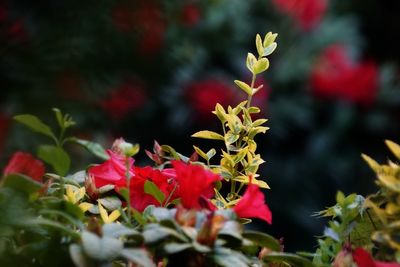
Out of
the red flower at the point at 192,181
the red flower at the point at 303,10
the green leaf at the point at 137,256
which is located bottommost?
the green leaf at the point at 137,256

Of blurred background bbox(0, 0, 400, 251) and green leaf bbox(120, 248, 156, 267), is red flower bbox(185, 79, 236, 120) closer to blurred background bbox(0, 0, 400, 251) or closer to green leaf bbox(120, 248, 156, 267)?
blurred background bbox(0, 0, 400, 251)

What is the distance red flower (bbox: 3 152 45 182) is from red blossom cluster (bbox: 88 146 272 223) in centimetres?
8

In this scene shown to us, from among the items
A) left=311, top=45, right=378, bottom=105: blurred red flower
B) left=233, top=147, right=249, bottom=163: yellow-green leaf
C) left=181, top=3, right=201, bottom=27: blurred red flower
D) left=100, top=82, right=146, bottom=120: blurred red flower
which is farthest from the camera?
left=311, top=45, right=378, bottom=105: blurred red flower

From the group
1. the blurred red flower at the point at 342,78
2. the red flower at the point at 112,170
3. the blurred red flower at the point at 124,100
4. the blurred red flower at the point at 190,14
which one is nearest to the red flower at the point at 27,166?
the red flower at the point at 112,170

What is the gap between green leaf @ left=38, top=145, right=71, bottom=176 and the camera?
704 millimetres

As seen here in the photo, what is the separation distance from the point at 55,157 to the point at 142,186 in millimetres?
146

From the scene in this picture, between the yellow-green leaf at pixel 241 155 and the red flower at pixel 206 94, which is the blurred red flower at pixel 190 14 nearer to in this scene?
the red flower at pixel 206 94

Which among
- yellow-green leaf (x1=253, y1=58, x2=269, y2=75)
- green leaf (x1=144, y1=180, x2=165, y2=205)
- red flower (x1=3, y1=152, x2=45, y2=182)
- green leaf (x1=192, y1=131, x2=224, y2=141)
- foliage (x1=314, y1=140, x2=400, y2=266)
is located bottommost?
foliage (x1=314, y1=140, x2=400, y2=266)

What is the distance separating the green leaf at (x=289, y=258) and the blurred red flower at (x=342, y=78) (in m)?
3.38

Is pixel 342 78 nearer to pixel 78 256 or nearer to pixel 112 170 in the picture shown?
pixel 112 170

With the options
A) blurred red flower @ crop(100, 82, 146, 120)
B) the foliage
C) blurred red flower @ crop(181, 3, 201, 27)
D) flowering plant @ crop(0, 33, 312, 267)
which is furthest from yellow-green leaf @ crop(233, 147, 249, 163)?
blurred red flower @ crop(181, 3, 201, 27)

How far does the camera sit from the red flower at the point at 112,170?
84 centimetres

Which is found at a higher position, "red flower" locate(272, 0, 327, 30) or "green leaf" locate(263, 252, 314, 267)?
"red flower" locate(272, 0, 327, 30)

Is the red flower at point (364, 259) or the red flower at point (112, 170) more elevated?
the red flower at point (112, 170)
